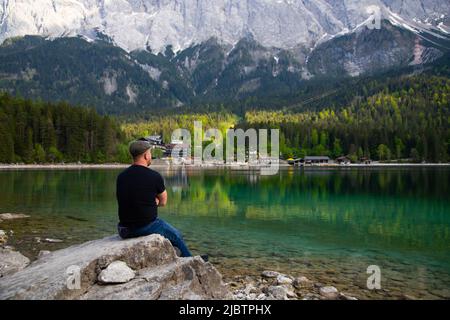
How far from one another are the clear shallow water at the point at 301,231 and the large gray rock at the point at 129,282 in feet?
23.4

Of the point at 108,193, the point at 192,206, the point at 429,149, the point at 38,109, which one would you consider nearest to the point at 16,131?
the point at 38,109

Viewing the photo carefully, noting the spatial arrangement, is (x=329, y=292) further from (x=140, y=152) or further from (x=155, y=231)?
(x=140, y=152)

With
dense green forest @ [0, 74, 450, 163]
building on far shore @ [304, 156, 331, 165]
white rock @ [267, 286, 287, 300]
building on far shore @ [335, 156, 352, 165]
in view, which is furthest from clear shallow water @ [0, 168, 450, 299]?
building on far shore @ [304, 156, 331, 165]

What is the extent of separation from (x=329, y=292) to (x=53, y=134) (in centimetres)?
13991

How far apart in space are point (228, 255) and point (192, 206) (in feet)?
66.5

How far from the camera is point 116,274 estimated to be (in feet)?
29.9

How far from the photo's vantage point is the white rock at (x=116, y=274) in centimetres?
903

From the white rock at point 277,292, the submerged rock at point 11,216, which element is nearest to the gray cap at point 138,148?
the white rock at point 277,292

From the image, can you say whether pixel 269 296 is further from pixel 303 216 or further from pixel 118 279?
pixel 303 216

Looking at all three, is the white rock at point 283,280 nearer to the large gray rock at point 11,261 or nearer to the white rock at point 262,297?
the white rock at point 262,297

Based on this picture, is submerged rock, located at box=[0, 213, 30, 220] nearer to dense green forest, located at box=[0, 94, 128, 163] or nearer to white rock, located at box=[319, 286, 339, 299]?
white rock, located at box=[319, 286, 339, 299]

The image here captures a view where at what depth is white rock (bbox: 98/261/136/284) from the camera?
9.03 meters

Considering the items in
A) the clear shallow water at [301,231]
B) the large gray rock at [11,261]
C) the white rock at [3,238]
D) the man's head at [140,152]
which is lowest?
the clear shallow water at [301,231]
